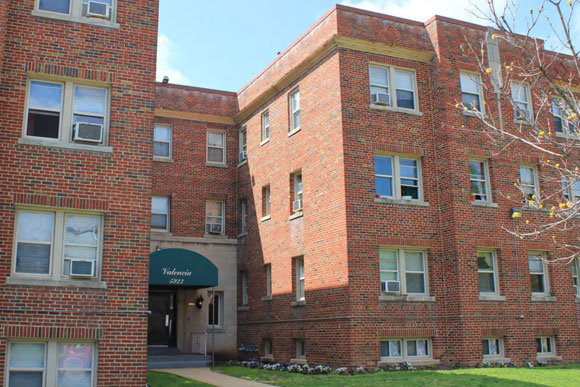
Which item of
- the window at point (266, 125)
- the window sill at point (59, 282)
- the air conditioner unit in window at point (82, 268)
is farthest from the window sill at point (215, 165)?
the window sill at point (59, 282)

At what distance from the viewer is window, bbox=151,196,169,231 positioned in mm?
27141

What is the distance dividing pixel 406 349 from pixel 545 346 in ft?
17.6

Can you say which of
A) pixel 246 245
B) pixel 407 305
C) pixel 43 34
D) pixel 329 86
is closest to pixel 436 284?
pixel 407 305

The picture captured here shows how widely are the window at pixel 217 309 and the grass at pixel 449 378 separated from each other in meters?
7.59

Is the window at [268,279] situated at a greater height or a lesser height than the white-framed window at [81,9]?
lesser

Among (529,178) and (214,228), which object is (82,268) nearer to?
(214,228)

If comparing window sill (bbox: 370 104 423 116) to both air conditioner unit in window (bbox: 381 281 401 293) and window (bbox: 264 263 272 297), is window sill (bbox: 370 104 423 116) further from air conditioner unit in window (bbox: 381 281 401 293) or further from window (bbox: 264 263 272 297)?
window (bbox: 264 263 272 297)

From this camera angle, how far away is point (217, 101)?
95.8ft

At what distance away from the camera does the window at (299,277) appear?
22909mm

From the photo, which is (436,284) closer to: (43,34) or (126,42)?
(126,42)

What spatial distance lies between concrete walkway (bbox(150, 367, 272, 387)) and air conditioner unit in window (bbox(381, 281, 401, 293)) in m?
5.31

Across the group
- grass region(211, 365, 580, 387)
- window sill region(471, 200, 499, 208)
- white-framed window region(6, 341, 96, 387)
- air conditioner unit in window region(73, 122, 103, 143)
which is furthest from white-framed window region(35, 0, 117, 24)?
window sill region(471, 200, 499, 208)

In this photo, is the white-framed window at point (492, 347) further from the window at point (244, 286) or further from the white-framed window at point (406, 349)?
the window at point (244, 286)

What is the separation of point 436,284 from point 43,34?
45.8ft
